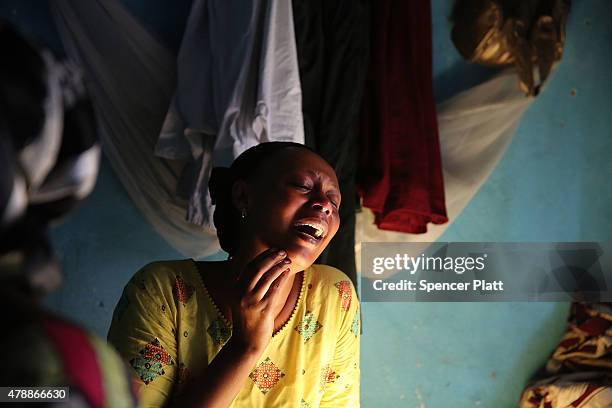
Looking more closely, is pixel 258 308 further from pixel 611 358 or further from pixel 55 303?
pixel 611 358

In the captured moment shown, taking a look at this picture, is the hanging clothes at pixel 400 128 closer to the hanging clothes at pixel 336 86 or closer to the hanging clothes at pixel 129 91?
the hanging clothes at pixel 336 86

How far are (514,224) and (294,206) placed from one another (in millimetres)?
1359

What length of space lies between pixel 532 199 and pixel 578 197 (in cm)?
17

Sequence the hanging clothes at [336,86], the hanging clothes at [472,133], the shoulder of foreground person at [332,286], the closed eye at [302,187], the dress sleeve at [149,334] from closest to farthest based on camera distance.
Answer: the dress sleeve at [149,334] → the closed eye at [302,187] → the shoulder of foreground person at [332,286] → the hanging clothes at [336,86] → the hanging clothes at [472,133]

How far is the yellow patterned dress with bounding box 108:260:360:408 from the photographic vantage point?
130 cm

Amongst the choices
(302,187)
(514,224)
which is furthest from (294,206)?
(514,224)

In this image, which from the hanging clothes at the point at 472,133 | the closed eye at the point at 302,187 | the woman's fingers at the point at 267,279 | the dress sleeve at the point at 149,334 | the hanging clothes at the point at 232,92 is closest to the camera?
the woman's fingers at the point at 267,279

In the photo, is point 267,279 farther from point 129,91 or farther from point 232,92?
point 129,91

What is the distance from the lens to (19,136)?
386 mm

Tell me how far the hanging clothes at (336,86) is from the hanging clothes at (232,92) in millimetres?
119

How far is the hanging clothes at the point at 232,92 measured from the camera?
1.90 metres

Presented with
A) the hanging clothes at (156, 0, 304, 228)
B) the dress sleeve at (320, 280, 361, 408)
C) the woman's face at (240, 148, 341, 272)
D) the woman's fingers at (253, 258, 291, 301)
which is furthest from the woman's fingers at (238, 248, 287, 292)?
the hanging clothes at (156, 0, 304, 228)

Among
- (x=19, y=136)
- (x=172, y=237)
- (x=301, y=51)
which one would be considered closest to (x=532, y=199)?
(x=301, y=51)

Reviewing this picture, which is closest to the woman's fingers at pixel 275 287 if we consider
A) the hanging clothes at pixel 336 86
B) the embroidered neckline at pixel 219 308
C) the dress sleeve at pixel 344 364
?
the embroidered neckline at pixel 219 308
